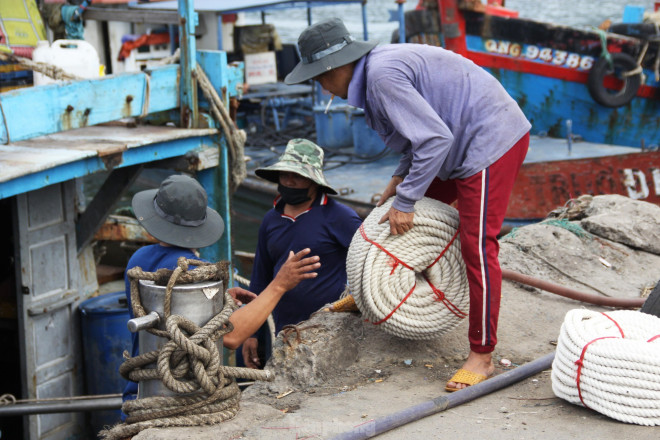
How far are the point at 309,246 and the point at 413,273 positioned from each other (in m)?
0.73

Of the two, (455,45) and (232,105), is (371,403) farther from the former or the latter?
(455,45)

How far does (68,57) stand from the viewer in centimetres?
655

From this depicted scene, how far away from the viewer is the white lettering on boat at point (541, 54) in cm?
1262

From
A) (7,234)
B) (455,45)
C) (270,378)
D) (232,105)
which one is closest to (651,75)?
(455,45)

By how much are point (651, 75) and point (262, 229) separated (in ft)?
33.6

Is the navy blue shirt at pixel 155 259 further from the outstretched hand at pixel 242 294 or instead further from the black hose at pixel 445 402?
the black hose at pixel 445 402

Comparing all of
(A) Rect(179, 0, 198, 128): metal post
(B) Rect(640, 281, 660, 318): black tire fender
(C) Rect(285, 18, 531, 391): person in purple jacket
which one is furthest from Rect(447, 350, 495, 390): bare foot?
(A) Rect(179, 0, 198, 128): metal post

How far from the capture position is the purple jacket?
3.35 m

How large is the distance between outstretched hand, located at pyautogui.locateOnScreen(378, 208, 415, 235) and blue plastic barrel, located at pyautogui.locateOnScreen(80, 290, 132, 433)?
3663 millimetres

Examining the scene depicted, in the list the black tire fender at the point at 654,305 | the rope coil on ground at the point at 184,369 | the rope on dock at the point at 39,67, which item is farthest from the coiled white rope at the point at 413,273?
the rope on dock at the point at 39,67

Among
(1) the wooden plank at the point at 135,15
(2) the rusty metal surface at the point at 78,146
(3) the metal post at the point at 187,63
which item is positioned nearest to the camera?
(2) the rusty metal surface at the point at 78,146

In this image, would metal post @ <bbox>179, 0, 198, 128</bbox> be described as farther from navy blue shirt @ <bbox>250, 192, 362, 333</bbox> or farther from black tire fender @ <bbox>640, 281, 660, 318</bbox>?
black tire fender @ <bbox>640, 281, 660, 318</bbox>

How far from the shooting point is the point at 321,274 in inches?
174

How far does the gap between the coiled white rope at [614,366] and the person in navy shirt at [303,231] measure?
58.7 inches
